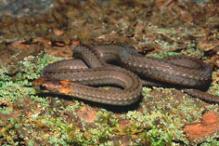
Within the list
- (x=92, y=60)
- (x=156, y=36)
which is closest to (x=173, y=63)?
(x=156, y=36)

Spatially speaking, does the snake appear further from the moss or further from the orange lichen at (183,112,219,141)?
the orange lichen at (183,112,219,141)

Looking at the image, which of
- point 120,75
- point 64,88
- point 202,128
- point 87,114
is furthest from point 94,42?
point 202,128

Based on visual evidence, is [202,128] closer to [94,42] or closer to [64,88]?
[64,88]

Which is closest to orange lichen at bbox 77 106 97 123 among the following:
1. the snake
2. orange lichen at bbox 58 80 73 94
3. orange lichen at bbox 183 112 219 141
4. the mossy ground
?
the mossy ground

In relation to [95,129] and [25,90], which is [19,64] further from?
[95,129]

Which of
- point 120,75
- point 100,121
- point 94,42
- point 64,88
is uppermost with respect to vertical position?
point 94,42
